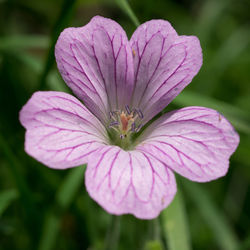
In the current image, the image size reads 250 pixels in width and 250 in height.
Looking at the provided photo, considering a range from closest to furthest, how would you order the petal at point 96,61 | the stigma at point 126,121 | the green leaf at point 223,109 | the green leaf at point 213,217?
the petal at point 96,61
the stigma at point 126,121
the green leaf at point 223,109
the green leaf at point 213,217

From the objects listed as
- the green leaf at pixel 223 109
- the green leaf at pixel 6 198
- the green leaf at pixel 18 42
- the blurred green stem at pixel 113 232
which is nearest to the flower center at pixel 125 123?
the blurred green stem at pixel 113 232

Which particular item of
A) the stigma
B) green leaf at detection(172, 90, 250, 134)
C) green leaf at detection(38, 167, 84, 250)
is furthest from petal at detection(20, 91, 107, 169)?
green leaf at detection(172, 90, 250, 134)

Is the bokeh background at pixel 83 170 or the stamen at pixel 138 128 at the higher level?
the stamen at pixel 138 128

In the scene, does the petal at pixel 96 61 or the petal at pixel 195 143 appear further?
the petal at pixel 96 61

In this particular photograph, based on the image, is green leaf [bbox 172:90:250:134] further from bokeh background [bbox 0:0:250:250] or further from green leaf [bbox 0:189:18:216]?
green leaf [bbox 0:189:18:216]

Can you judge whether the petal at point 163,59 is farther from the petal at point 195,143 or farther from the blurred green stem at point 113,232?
the blurred green stem at point 113,232

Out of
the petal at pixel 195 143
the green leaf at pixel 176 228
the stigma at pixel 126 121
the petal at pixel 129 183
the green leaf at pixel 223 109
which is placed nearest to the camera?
the petal at pixel 129 183
